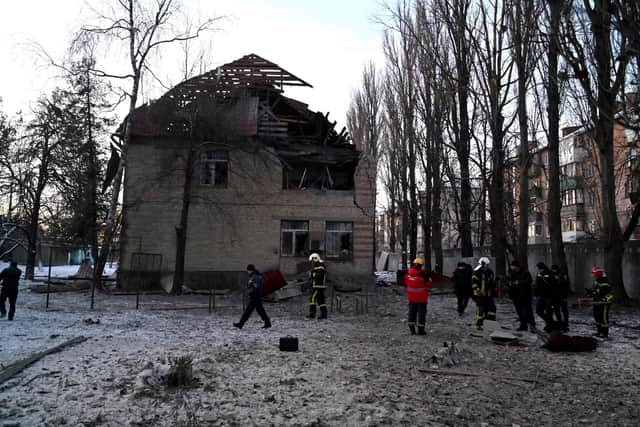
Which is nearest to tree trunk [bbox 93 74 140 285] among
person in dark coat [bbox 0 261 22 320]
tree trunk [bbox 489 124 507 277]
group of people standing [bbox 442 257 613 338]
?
person in dark coat [bbox 0 261 22 320]

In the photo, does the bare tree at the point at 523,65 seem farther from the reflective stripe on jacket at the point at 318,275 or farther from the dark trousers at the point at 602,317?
the reflective stripe on jacket at the point at 318,275

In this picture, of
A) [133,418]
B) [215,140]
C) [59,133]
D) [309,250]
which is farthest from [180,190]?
[133,418]

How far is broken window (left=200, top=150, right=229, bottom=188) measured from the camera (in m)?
23.5

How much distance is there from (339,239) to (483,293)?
40.4ft

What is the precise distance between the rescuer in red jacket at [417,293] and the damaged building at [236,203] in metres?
12.1

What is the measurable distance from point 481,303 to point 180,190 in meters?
15.9

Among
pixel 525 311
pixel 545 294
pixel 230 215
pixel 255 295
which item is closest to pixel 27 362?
pixel 255 295

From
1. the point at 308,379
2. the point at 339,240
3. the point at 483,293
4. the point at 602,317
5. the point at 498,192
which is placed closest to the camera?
the point at 308,379

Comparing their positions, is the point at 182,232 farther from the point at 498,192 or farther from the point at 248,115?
the point at 498,192

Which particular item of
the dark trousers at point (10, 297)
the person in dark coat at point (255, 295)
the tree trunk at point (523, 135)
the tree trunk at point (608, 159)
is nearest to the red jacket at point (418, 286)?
the person in dark coat at point (255, 295)

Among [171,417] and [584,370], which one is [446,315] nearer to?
[584,370]

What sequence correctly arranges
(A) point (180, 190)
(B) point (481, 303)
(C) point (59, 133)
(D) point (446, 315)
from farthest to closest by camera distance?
(C) point (59, 133), (A) point (180, 190), (D) point (446, 315), (B) point (481, 303)

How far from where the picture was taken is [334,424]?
508 centimetres

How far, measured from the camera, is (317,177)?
2458 cm
